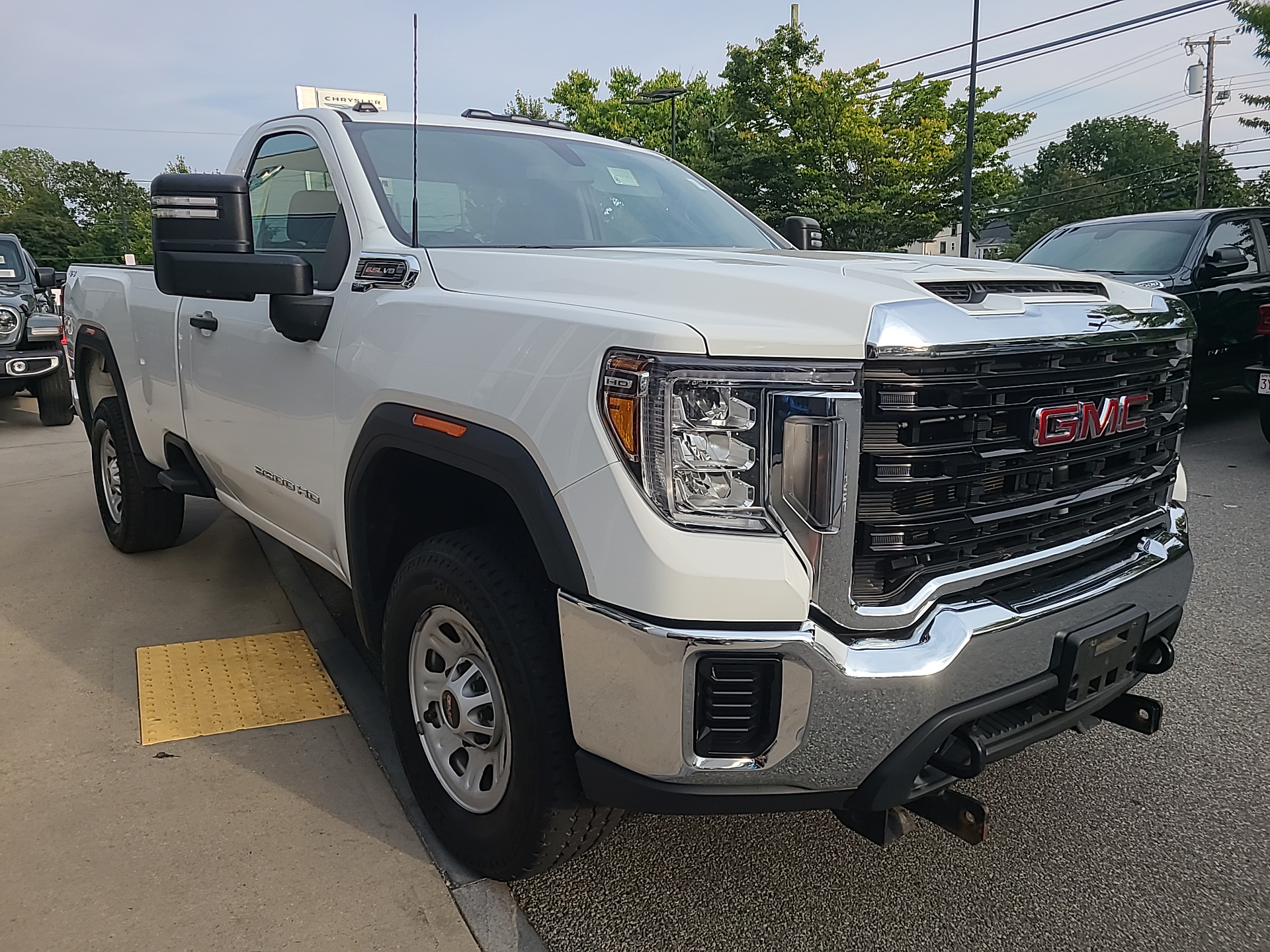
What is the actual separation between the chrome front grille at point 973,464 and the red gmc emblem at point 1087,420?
0.02 m

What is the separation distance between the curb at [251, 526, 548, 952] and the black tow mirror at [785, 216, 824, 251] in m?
2.41

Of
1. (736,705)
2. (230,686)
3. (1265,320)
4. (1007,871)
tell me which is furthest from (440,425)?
(1265,320)

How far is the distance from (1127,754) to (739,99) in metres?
30.0

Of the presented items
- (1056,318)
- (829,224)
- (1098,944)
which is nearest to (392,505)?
(1056,318)

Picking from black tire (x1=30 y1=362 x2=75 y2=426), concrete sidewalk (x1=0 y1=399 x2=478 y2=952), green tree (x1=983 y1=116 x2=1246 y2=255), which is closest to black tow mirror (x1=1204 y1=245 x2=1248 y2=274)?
concrete sidewalk (x1=0 y1=399 x2=478 y2=952)

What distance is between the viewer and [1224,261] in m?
7.82

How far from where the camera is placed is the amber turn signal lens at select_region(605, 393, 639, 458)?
1.83 m

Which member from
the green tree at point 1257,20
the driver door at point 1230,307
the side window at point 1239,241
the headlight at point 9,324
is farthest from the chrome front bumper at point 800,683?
the green tree at point 1257,20

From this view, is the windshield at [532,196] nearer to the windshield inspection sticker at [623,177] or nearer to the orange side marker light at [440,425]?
the windshield inspection sticker at [623,177]

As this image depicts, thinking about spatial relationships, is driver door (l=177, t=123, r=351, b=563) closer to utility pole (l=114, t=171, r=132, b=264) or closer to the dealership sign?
the dealership sign

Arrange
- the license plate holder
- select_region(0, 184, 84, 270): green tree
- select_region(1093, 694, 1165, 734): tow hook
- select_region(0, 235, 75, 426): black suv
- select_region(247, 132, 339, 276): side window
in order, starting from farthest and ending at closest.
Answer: select_region(0, 184, 84, 270): green tree, select_region(0, 235, 75, 426): black suv, select_region(247, 132, 339, 276): side window, select_region(1093, 694, 1165, 734): tow hook, the license plate holder

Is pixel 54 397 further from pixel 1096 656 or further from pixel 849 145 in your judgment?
pixel 849 145

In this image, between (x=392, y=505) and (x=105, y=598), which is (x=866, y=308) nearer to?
(x=392, y=505)

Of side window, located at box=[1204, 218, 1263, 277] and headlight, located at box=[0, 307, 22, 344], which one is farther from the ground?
side window, located at box=[1204, 218, 1263, 277]
